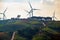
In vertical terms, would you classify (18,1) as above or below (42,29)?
above

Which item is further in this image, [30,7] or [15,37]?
[30,7]

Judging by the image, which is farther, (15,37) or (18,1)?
(18,1)

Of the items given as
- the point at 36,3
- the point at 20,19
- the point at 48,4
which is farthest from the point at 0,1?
the point at 48,4

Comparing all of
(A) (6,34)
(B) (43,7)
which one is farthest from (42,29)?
(A) (6,34)

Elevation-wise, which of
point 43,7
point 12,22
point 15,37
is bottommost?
point 15,37

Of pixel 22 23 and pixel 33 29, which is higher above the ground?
pixel 22 23

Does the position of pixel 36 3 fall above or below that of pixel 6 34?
above

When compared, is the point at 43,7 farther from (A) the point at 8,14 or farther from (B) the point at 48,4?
(A) the point at 8,14

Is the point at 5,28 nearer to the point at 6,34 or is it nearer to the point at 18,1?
the point at 6,34

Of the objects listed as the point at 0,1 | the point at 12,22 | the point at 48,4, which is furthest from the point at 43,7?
the point at 0,1
